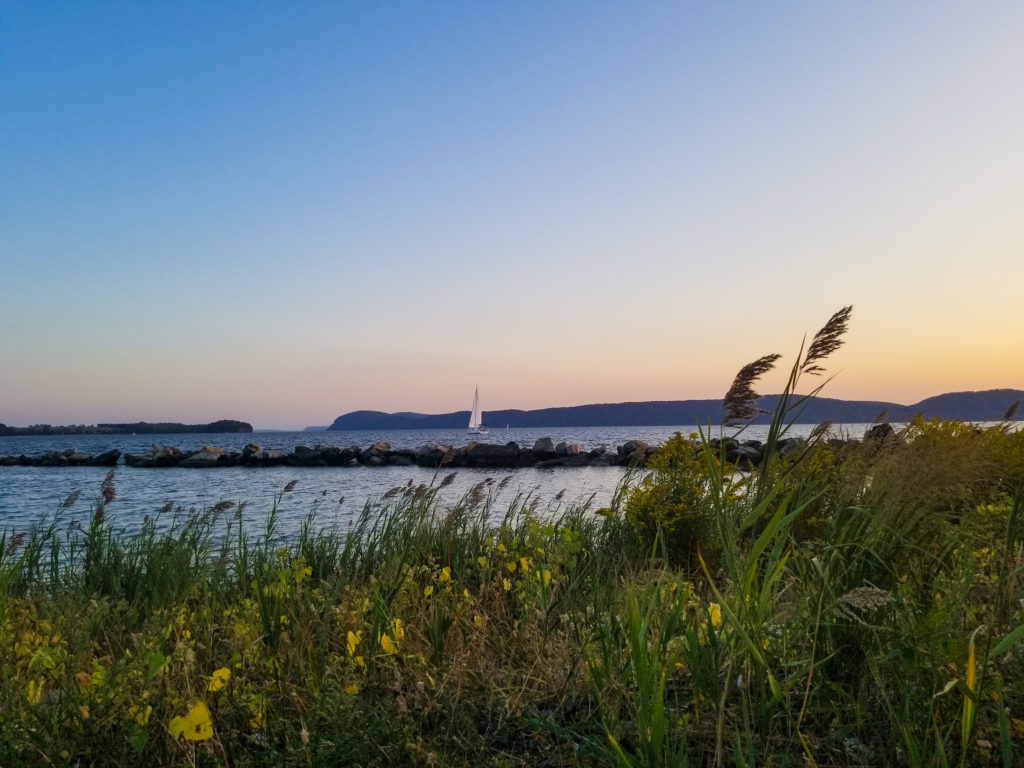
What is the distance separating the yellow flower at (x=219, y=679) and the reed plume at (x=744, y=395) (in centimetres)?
186

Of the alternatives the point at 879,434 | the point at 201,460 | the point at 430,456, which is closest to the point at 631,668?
the point at 879,434

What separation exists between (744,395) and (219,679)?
79.9 inches

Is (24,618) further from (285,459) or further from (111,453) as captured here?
(111,453)

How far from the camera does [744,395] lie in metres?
1.94

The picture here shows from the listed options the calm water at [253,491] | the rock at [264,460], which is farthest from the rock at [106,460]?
the rock at [264,460]

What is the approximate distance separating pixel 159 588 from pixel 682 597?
13.5 ft

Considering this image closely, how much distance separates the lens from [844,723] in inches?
82.0

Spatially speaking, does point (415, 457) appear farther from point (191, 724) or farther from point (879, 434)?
point (191, 724)

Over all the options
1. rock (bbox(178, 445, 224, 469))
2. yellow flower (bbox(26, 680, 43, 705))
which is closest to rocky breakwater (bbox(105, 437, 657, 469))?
rock (bbox(178, 445, 224, 469))

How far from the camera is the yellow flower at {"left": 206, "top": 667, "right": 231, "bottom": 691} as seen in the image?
2236 mm

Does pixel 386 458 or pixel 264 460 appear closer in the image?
pixel 386 458

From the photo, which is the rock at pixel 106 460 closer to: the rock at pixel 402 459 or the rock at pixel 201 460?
the rock at pixel 201 460

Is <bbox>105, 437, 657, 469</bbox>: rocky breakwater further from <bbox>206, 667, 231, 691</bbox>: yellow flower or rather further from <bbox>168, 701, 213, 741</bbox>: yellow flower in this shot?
<bbox>168, 701, 213, 741</bbox>: yellow flower

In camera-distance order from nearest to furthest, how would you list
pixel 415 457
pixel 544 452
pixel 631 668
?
pixel 631 668 → pixel 544 452 → pixel 415 457
